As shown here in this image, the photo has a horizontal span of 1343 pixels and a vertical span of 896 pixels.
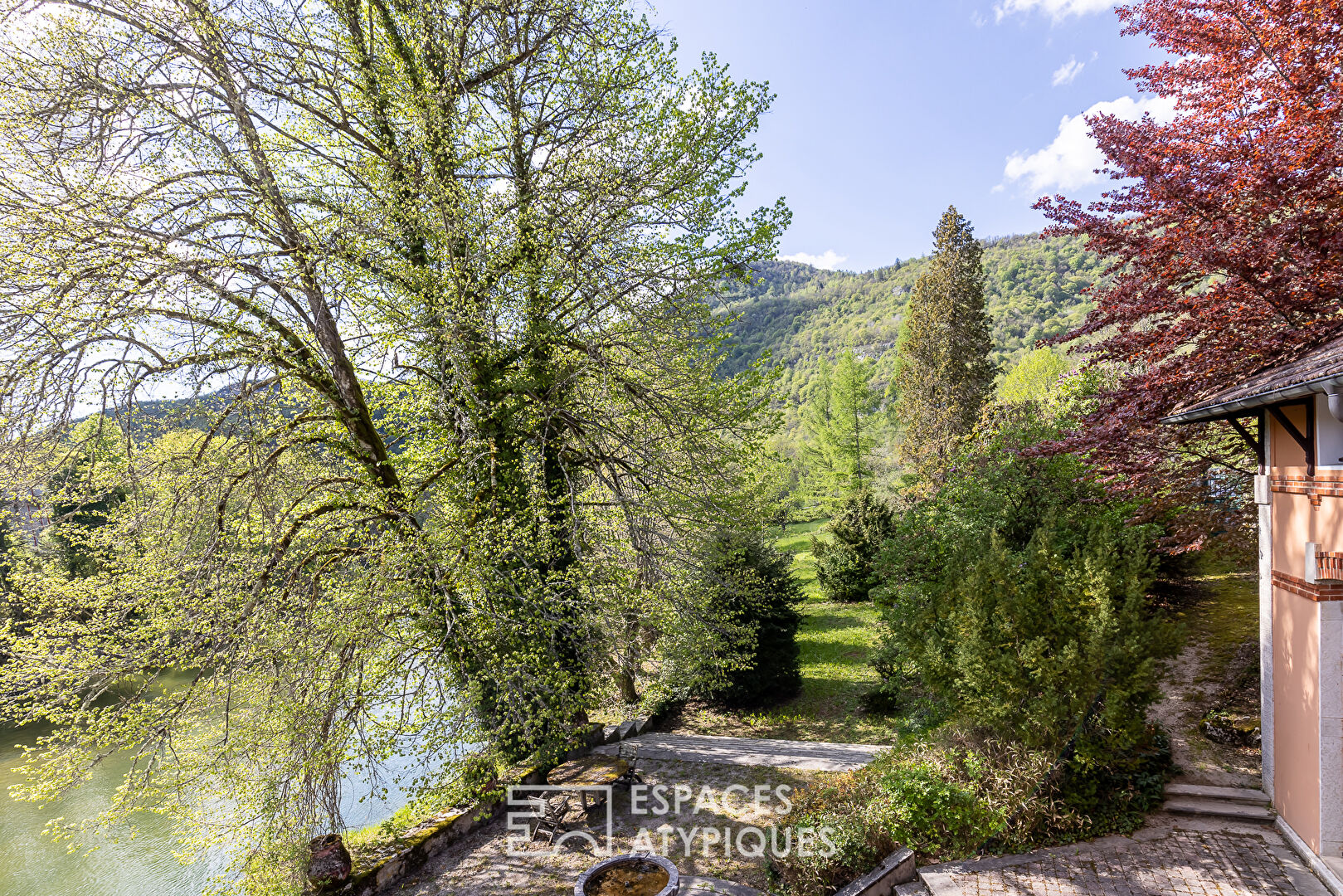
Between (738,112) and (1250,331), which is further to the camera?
(738,112)

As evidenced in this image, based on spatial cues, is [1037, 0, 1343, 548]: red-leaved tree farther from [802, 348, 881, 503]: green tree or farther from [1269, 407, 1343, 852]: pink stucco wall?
[802, 348, 881, 503]: green tree

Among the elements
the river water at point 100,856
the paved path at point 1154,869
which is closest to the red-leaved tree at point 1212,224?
the paved path at point 1154,869

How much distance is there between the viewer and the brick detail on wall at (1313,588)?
5.62 m

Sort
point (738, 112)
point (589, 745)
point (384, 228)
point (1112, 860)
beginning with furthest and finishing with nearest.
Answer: point (589, 745), point (738, 112), point (384, 228), point (1112, 860)

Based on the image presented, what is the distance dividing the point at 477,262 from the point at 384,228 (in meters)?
1.19

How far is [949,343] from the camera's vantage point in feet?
72.6

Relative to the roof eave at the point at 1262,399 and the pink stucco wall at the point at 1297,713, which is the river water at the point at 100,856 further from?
the roof eave at the point at 1262,399

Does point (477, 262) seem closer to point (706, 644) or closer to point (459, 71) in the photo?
point (459, 71)

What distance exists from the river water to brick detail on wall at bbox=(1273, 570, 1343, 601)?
12342mm

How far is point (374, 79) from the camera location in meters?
8.58

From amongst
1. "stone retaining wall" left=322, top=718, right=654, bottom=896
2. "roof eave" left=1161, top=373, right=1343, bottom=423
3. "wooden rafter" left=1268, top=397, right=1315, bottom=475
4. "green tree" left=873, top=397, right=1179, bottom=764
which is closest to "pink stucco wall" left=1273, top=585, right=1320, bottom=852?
"green tree" left=873, top=397, right=1179, bottom=764

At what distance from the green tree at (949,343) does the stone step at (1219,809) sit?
1506 cm

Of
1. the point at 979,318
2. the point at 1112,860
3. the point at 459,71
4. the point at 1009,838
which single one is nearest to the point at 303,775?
the point at 1009,838

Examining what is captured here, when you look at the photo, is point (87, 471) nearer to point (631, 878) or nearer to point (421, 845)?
point (421, 845)
